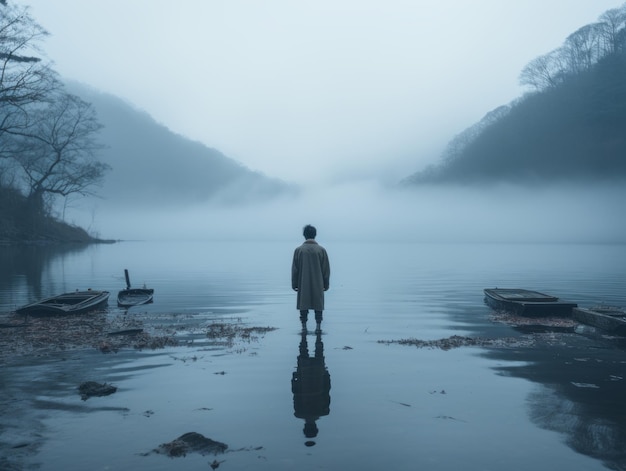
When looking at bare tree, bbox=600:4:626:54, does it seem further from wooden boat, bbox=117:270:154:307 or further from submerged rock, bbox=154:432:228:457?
submerged rock, bbox=154:432:228:457

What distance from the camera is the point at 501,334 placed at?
672 inches

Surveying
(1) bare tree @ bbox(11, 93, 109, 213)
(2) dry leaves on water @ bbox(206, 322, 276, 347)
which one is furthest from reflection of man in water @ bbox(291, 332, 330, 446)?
(1) bare tree @ bbox(11, 93, 109, 213)

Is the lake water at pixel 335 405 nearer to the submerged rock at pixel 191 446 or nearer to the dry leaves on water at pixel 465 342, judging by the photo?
the submerged rock at pixel 191 446

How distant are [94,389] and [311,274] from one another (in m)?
7.43

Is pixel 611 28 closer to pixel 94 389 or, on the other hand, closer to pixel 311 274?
pixel 311 274

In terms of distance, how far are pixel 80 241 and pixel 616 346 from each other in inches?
4786

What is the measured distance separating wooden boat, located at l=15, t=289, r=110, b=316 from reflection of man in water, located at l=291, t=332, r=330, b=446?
10.7 m

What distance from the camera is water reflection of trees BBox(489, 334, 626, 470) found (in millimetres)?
7402

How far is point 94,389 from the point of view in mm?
9727

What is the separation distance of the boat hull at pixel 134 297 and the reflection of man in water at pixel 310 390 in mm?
13571

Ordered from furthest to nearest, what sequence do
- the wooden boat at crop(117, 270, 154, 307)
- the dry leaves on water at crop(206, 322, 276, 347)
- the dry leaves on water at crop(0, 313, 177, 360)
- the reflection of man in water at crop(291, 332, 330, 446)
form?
the wooden boat at crop(117, 270, 154, 307) < the dry leaves on water at crop(206, 322, 276, 347) < the dry leaves on water at crop(0, 313, 177, 360) < the reflection of man in water at crop(291, 332, 330, 446)

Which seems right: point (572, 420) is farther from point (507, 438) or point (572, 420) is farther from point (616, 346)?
point (616, 346)

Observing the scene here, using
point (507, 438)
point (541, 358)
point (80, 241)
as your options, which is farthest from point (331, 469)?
point (80, 241)

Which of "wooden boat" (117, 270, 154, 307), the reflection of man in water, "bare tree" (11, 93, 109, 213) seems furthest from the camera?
"bare tree" (11, 93, 109, 213)
